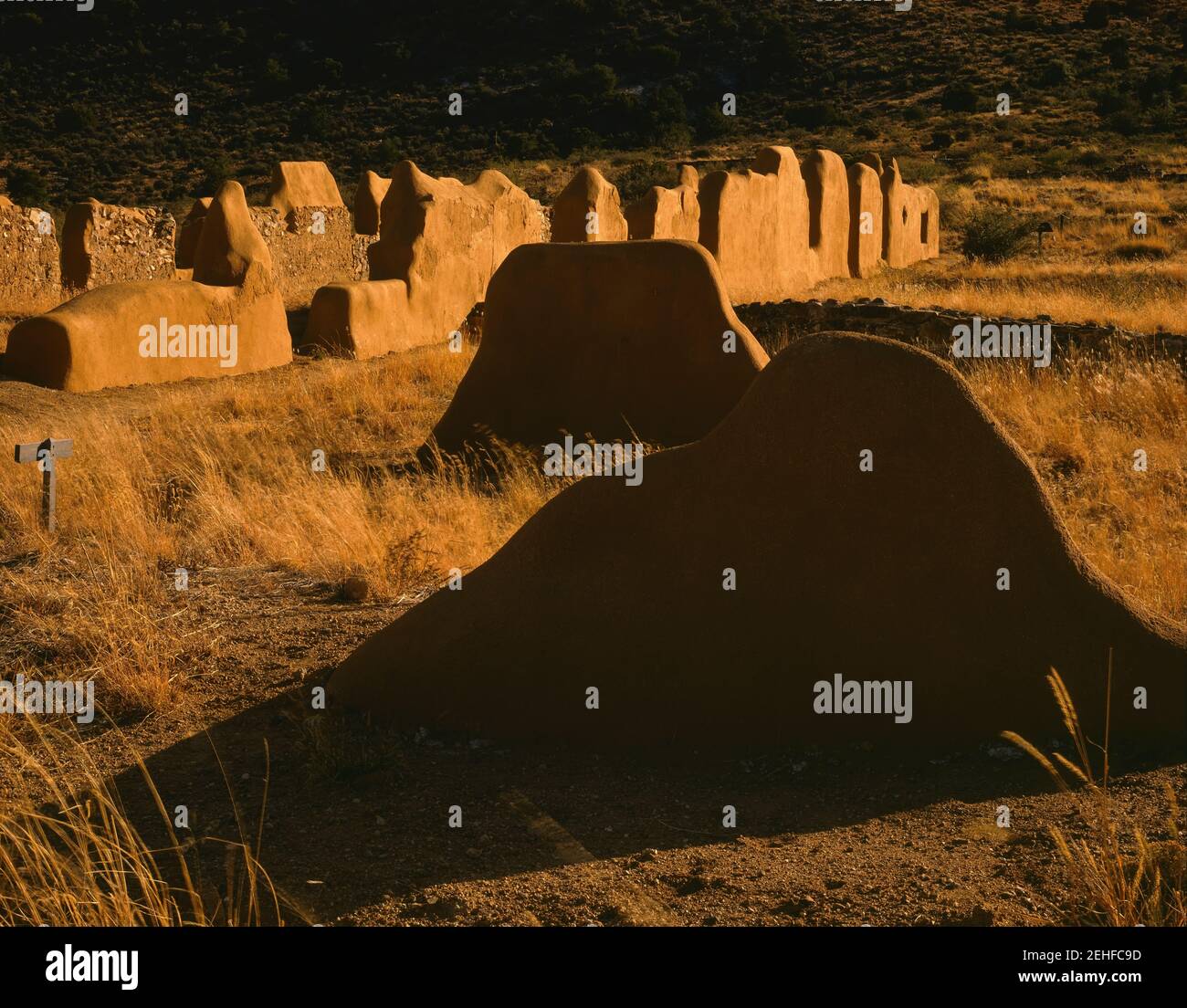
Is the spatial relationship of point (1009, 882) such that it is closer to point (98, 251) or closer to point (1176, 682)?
point (1176, 682)

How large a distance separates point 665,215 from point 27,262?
758cm

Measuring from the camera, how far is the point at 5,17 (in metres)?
42.5

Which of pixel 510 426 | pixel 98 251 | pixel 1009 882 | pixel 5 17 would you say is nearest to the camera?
pixel 1009 882

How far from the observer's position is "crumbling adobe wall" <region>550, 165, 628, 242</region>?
15109mm

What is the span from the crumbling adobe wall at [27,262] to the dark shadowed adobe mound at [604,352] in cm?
835

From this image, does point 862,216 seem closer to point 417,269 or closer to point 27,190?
point 417,269

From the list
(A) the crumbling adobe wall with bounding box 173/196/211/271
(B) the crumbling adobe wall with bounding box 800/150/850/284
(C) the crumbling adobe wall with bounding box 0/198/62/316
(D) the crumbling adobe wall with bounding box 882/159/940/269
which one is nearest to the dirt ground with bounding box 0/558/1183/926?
(C) the crumbling adobe wall with bounding box 0/198/62/316

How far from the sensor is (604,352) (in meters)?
8.17

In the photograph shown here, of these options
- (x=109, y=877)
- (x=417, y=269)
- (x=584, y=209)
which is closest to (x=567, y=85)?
(x=584, y=209)

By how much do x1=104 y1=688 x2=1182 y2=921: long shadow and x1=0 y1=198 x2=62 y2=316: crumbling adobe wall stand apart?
40.1 ft

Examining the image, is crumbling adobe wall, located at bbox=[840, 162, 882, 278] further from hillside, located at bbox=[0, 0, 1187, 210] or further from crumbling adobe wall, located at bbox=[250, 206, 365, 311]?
hillside, located at bbox=[0, 0, 1187, 210]

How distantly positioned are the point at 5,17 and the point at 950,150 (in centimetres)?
3043

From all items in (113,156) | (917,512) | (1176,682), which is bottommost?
(1176,682)
